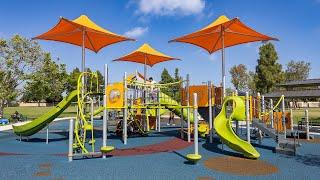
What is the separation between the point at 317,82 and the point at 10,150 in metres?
46.2

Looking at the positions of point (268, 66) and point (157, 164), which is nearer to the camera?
Result: point (157, 164)

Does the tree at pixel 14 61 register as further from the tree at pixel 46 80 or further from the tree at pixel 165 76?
the tree at pixel 165 76

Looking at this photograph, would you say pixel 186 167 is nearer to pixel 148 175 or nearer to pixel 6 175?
pixel 148 175

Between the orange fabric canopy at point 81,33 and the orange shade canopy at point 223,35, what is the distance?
143 inches

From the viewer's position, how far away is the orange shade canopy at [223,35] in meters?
15.5

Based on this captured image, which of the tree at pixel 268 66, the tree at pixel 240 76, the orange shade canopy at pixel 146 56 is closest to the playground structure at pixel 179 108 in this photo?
the orange shade canopy at pixel 146 56

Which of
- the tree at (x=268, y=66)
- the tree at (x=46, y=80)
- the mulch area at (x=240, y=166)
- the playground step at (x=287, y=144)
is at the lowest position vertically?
the mulch area at (x=240, y=166)

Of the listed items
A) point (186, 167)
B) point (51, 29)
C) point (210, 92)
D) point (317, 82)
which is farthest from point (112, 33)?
point (317, 82)

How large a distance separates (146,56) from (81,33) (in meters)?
7.41

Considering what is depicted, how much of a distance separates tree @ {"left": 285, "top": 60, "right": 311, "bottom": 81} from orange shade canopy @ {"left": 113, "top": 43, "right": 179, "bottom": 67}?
2422 inches

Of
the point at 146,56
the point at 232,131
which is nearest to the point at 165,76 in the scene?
the point at 146,56

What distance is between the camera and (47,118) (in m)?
15.7

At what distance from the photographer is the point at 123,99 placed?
15594 mm

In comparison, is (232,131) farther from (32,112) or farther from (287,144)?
(32,112)
